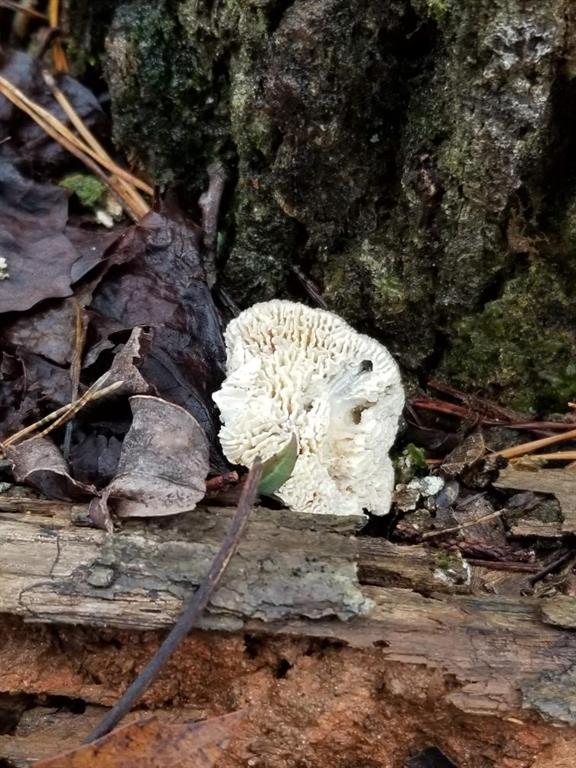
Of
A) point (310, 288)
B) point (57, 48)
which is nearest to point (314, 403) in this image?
point (310, 288)

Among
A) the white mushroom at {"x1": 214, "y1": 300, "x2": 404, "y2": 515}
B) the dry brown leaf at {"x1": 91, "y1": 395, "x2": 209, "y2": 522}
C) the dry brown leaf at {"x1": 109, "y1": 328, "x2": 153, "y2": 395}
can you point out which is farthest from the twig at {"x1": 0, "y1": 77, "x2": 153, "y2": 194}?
the dry brown leaf at {"x1": 91, "y1": 395, "x2": 209, "y2": 522}

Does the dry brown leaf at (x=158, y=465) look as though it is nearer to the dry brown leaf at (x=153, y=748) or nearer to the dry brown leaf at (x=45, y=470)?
the dry brown leaf at (x=45, y=470)

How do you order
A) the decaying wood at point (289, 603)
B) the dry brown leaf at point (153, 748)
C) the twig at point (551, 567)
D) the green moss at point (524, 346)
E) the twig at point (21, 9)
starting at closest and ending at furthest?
the dry brown leaf at point (153, 748), the decaying wood at point (289, 603), the twig at point (551, 567), the green moss at point (524, 346), the twig at point (21, 9)

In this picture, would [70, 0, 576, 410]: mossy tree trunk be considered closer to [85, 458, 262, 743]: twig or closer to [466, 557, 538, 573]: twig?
[466, 557, 538, 573]: twig

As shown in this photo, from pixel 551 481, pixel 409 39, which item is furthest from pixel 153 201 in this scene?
pixel 551 481

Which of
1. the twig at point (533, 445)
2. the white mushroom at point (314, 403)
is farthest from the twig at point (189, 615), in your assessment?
the twig at point (533, 445)

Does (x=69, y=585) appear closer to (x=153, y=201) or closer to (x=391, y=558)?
(x=391, y=558)

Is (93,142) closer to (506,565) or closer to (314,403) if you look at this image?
(314,403)
